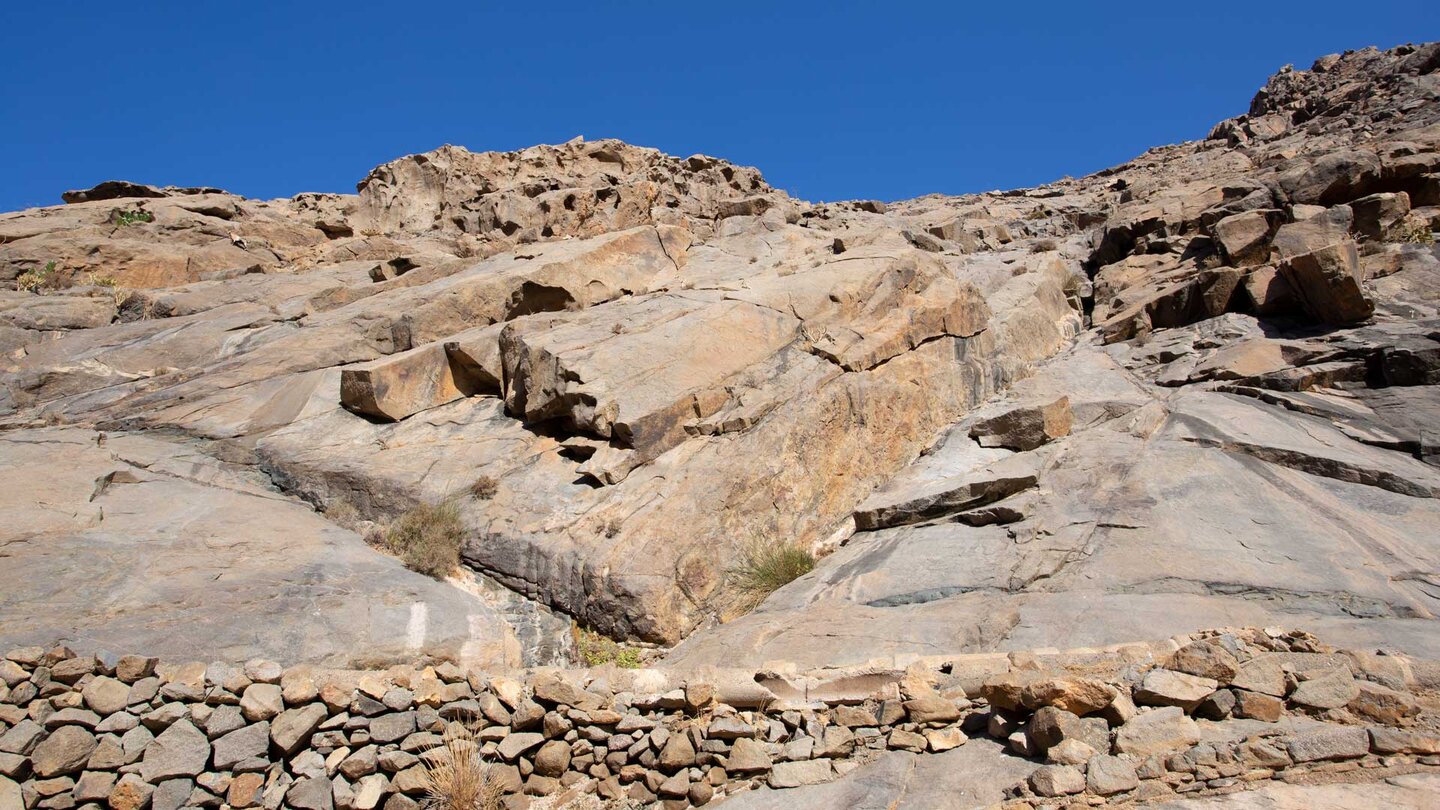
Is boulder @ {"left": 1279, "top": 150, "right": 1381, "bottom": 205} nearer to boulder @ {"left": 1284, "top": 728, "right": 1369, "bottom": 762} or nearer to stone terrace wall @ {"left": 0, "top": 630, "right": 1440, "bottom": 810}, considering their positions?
stone terrace wall @ {"left": 0, "top": 630, "right": 1440, "bottom": 810}

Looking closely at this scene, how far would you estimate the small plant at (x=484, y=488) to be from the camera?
9633 mm

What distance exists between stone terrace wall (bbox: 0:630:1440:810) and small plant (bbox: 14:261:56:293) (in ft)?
49.3

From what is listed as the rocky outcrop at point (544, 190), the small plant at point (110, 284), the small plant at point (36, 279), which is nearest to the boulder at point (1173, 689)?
the rocky outcrop at point (544, 190)

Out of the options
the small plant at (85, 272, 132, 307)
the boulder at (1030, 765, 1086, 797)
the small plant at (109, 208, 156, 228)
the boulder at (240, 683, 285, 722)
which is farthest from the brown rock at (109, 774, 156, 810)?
the small plant at (109, 208, 156, 228)

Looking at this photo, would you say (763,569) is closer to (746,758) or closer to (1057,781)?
(746,758)

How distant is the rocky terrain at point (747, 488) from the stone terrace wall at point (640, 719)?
3 centimetres

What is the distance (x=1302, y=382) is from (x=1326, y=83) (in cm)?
2985

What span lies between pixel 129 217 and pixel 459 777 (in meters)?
21.9

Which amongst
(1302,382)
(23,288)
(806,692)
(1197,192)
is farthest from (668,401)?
(1197,192)

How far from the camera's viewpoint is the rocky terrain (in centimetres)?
533

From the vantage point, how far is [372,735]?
Answer: 18.2 feet

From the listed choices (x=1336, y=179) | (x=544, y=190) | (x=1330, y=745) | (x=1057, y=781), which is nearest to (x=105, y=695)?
(x=1057, y=781)

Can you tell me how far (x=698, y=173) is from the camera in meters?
24.8

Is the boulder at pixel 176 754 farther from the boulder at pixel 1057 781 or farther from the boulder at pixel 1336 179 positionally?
the boulder at pixel 1336 179
